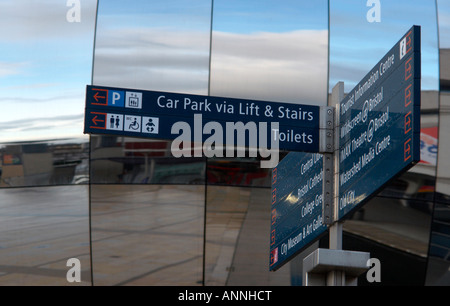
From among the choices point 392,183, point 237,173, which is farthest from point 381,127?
point 392,183

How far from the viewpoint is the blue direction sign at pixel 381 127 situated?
5191mm

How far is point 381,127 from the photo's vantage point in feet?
18.4

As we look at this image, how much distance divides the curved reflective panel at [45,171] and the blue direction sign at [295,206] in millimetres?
4005

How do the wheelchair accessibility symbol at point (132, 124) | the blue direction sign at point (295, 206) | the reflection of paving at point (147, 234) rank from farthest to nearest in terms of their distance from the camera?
the reflection of paving at point (147, 234)
the blue direction sign at point (295, 206)
the wheelchair accessibility symbol at point (132, 124)

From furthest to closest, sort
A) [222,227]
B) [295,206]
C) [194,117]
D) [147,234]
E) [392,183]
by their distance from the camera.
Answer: [392,183] < [222,227] < [147,234] < [295,206] < [194,117]

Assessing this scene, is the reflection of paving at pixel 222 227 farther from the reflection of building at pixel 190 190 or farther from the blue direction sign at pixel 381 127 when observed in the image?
the blue direction sign at pixel 381 127

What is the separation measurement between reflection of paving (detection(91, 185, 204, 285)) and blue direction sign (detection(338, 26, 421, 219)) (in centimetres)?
484

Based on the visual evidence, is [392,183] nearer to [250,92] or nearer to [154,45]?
[250,92]

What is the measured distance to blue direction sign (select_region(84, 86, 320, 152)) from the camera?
6316 mm

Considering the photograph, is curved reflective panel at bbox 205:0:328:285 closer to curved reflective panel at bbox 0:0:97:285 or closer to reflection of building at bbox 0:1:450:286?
reflection of building at bbox 0:1:450:286

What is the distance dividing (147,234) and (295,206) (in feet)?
13.2

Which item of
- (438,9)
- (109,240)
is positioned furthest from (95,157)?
(438,9)

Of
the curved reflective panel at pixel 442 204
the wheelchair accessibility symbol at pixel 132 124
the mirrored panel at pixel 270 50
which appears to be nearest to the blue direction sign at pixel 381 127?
the wheelchair accessibility symbol at pixel 132 124

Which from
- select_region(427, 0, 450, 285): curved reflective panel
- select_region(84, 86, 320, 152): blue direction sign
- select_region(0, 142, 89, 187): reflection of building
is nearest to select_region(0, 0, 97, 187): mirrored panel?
select_region(0, 142, 89, 187): reflection of building
